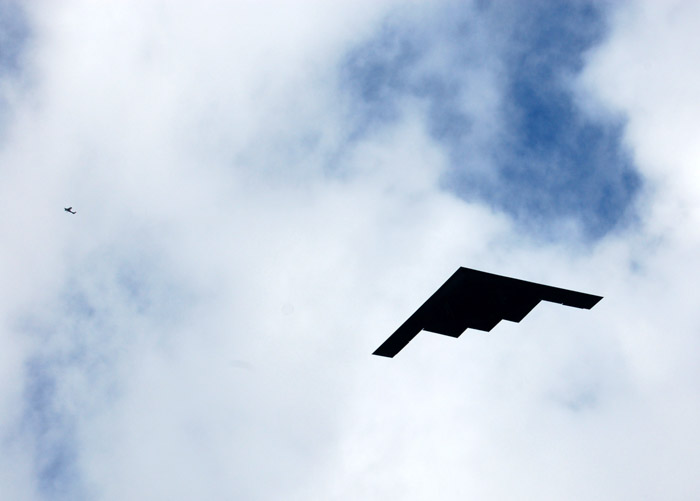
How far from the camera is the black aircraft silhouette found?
76.7 feet

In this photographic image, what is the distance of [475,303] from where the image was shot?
950 inches

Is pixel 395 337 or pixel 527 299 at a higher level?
pixel 527 299

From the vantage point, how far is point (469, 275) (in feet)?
75.7

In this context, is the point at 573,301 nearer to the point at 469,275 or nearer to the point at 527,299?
the point at 527,299

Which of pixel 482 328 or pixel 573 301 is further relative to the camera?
pixel 482 328

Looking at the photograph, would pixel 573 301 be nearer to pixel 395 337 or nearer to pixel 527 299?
pixel 527 299

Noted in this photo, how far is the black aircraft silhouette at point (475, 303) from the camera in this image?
2339 centimetres

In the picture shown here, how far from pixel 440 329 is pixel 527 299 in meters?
3.47

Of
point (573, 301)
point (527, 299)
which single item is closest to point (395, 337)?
point (527, 299)

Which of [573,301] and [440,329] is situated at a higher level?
[573,301]

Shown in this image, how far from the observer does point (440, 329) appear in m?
24.8

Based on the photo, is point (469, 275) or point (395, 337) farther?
point (395, 337)

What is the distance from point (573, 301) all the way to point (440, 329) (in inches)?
198

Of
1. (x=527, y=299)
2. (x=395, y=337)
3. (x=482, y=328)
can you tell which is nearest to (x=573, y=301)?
(x=527, y=299)
